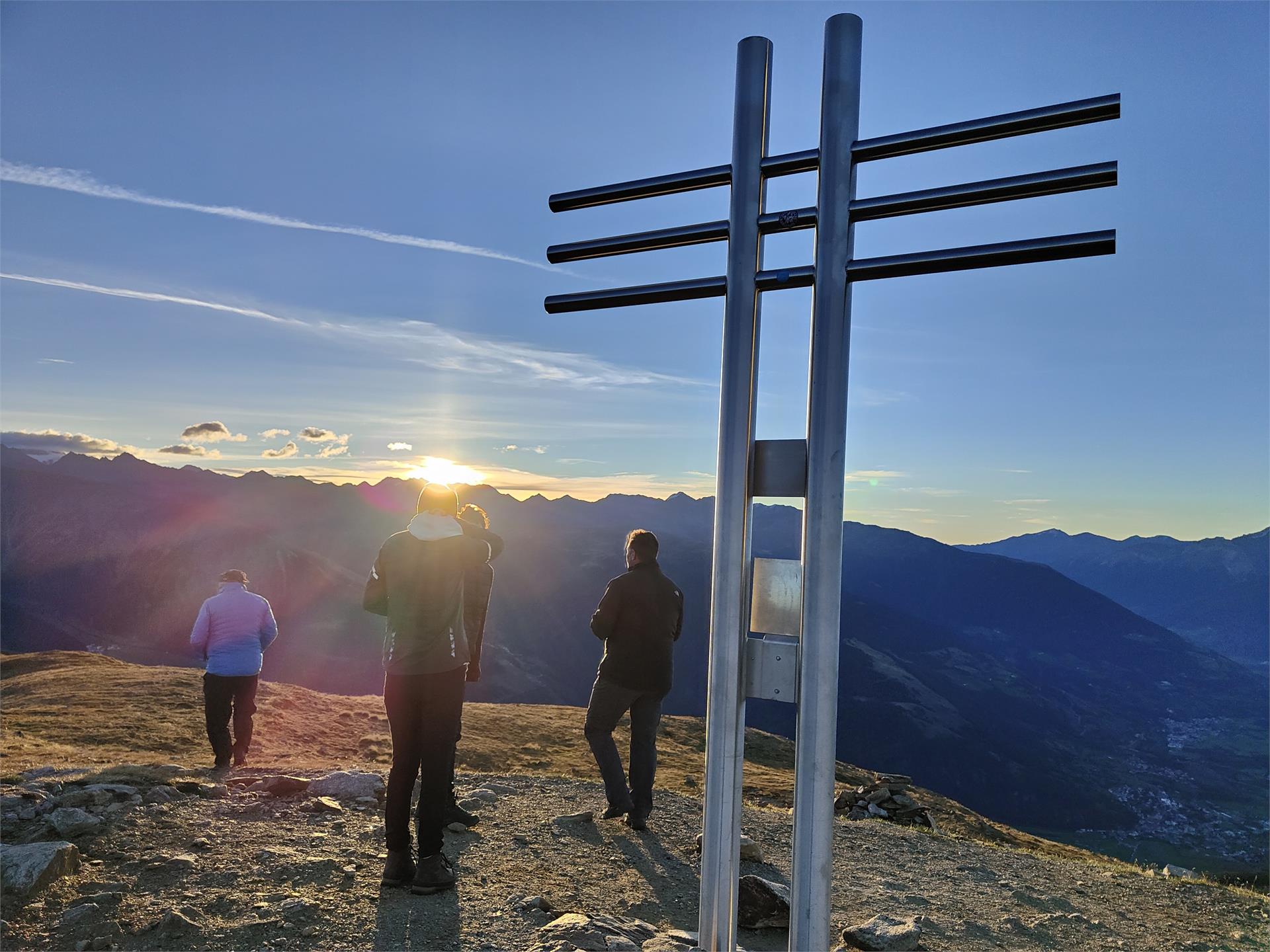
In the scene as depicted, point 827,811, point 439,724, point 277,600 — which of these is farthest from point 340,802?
point 277,600

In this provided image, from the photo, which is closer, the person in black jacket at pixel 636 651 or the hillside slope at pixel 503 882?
the hillside slope at pixel 503 882

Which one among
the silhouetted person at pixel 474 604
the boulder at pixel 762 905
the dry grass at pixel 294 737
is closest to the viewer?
the boulder at pixel 762 905

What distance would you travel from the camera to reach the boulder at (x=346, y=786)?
7.14 meters

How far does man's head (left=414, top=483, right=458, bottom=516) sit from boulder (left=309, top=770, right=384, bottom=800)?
3454 mm

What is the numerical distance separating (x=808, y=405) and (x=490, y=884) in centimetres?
439

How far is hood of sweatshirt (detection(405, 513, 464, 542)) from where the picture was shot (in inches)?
197

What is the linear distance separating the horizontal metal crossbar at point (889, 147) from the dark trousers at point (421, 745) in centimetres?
308

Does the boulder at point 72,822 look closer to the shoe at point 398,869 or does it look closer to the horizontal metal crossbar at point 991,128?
the shoe at point 398,869

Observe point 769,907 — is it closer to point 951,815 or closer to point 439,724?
point 439,724

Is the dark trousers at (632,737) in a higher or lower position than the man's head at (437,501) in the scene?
lower

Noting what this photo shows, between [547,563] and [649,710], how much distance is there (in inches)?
7292

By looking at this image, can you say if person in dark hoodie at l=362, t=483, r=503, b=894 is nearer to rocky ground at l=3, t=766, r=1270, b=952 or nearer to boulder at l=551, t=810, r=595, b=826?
Result: rocky ground at l=3, t=766, r=1270, b=952

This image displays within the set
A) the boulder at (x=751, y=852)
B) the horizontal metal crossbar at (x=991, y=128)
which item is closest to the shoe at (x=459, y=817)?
the boulder at (x=751, y=852)

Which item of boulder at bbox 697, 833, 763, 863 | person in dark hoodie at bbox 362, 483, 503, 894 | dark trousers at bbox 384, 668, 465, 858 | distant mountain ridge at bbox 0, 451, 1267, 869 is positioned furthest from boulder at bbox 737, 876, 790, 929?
distant mountain ridge at bbox 0, 451, 1267, 869
